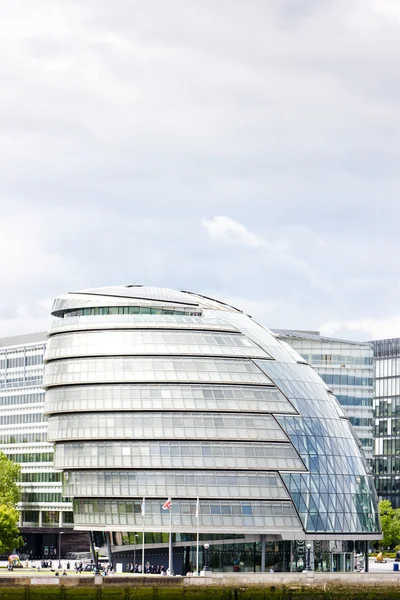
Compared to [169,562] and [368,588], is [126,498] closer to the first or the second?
[169,562]

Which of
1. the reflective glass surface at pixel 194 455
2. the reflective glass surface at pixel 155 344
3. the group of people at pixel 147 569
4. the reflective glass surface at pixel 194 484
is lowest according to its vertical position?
the group of people at pixel 147 569

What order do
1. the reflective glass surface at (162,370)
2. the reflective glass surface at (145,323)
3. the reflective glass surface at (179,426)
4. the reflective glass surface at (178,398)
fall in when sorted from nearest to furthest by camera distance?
the reflective glass surface at (179,426) → the reflective glass surface at (178,398) → the reflective glass surface at (162,370) → the reflective glass surface at (145,323)

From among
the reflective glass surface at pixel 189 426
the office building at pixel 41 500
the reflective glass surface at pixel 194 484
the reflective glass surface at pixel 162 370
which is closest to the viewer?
the reflective glass surface at pixel 194 484

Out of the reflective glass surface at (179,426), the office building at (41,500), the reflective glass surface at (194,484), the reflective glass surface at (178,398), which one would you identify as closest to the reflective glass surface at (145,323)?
the reflective glass surface at (178,398)

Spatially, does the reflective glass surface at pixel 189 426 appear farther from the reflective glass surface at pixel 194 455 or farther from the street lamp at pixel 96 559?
the street lamp at pixel 96 559

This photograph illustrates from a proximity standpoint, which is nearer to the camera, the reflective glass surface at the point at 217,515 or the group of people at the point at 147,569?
the group of people at the point at 147,569

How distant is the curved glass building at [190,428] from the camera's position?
5920 inches

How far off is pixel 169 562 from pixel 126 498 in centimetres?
897

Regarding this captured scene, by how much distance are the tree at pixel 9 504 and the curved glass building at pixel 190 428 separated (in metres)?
13.7

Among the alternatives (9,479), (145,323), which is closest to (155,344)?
(145,323)

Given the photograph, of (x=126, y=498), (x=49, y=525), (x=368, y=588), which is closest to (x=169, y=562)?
(x=126, y=498)

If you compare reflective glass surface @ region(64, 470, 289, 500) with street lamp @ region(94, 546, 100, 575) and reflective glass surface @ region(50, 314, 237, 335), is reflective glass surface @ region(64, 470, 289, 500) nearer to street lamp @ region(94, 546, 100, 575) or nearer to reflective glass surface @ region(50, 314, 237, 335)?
street lamp @ region(94, 546, 100, 575)

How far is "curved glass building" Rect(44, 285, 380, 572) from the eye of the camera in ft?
493

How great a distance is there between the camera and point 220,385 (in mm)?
154000
